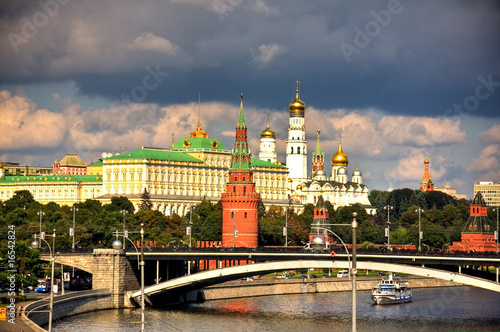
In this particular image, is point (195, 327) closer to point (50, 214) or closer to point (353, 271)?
point (353, 271)

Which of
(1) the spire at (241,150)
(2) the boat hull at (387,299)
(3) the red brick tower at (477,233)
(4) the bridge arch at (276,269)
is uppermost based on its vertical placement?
(1) the spire at (241,150)

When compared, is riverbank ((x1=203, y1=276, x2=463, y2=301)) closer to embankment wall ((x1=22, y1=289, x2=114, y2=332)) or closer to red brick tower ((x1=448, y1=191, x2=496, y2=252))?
embankment wall ((x1=22, y1=289, x2=114, y2=332))

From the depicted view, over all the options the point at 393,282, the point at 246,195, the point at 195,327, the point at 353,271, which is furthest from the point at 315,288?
the point at 353,271

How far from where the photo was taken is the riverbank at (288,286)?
→ 132m

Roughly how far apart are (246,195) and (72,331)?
78480 millimetres

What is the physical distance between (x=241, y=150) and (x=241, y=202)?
28.3ft

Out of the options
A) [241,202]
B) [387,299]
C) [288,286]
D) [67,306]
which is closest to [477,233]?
[241,202]

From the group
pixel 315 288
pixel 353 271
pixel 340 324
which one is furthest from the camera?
pixel 315 288

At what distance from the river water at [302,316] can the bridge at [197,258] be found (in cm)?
264

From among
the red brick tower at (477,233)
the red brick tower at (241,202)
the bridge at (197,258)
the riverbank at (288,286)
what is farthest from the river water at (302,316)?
the red brick tower at (477,233)

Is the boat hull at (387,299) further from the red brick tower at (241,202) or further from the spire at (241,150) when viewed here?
the spire at (241,150)

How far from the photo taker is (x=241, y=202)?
173500mm

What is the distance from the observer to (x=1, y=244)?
127250 millimetres

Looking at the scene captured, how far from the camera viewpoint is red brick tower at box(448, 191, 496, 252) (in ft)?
580
